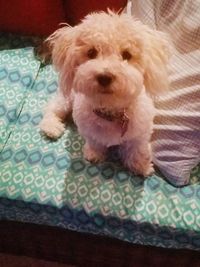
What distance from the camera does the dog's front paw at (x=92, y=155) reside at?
1.38 metres

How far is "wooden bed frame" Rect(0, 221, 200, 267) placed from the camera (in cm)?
138

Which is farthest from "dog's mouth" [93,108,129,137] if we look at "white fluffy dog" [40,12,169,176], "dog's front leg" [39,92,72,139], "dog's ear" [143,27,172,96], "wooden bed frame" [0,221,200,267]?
"wooden bed frame" [0,221,200,267]

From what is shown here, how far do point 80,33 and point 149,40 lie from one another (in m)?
0.20

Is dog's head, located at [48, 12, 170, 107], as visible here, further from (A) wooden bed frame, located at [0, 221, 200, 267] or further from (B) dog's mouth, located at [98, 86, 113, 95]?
(A) wooden bed frame, located at [0, 221, 200, 267]

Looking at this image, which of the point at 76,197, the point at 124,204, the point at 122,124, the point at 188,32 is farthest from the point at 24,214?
the point at 188,32

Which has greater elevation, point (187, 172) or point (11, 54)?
point (11, 54)

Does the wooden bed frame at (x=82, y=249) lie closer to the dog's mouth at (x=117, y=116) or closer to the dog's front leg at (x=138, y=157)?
the dog's front leg at (x=138, y=157)

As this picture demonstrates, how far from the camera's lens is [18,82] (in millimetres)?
1650

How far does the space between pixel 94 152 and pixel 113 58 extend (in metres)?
0.38

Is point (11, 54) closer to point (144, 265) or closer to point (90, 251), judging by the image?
point (90, 251)

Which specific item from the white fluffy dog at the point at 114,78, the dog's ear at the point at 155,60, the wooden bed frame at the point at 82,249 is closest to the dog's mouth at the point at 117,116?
the white fluffy dog at the point at 114,78

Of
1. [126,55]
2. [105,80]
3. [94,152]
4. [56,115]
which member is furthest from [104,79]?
[56,115]

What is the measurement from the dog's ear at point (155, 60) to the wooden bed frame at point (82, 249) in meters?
0.55

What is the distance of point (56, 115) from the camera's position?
154 cm
